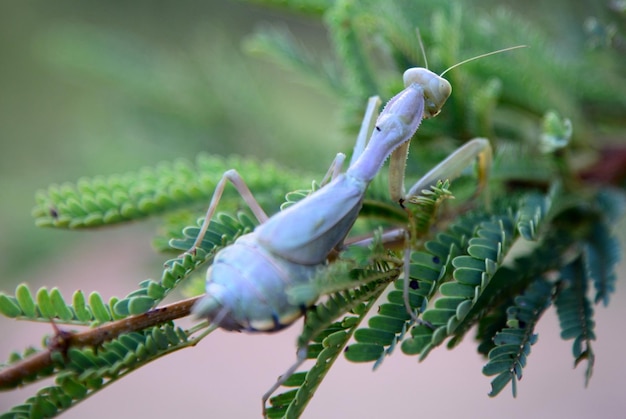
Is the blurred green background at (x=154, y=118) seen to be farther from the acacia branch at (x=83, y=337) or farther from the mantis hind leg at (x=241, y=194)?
the acacia branch at (x=83, y=337)

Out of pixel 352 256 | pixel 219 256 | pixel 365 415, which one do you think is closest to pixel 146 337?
pixel 219 256

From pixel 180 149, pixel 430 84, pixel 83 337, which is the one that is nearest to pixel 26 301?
pixel 83 337

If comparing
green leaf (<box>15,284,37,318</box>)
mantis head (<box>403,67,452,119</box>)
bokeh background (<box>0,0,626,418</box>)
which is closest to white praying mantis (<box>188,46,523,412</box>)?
mantis head (<box>403,67,452,119</box>)

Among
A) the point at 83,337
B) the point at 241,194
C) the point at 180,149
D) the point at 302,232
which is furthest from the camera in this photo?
the point at 180,149

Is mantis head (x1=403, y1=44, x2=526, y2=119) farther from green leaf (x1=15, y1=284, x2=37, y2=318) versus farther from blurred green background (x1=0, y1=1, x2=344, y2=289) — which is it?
green leaf (x1=15, y1=284, x2=37, y2=318)

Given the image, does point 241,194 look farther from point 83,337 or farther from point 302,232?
point 83,337

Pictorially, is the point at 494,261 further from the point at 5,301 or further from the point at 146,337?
the point at 5,301

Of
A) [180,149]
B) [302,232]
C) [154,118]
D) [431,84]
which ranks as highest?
[154,118]

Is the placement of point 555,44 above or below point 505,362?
above
